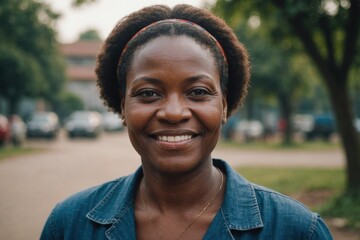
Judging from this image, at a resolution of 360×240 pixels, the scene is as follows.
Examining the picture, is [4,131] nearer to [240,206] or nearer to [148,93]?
[148,93]

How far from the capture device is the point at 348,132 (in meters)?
7.95

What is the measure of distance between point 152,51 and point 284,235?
3.34ft

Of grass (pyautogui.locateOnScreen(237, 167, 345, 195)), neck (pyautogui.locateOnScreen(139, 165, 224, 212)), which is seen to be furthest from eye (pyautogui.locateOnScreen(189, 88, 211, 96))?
grass (pyautogui.locateOnScreen(237, 167, 345, 195))

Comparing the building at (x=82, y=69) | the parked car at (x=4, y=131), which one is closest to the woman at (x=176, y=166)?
the parked car at (x=4, y=131)

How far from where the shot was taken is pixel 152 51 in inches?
77.4

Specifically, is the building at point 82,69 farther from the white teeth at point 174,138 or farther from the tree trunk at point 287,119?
the white teeth at point 174,138

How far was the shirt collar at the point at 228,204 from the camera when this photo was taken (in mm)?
1911

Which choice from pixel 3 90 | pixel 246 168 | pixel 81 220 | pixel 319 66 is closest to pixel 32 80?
pixel 3 90

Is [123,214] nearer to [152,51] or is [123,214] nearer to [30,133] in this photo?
[152,51]

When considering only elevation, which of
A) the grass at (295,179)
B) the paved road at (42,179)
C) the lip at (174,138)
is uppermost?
the lip at (174,138)

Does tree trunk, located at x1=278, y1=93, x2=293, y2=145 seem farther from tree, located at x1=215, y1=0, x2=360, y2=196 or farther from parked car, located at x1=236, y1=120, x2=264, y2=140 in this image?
tree, located at x1=215, y1=0, x2=360, y2=196

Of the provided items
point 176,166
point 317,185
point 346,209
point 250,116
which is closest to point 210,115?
point 176,166

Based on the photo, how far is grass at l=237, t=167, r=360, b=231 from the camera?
714cm

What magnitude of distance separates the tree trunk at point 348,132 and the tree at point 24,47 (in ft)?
58.7
